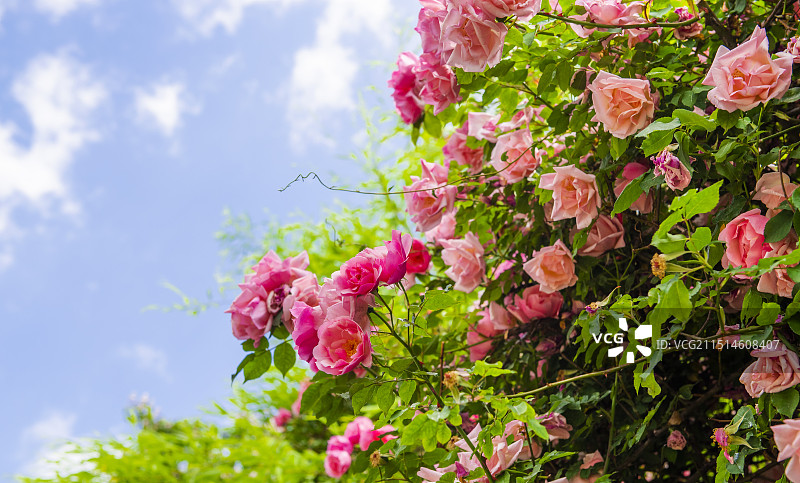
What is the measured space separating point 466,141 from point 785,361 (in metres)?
0.66

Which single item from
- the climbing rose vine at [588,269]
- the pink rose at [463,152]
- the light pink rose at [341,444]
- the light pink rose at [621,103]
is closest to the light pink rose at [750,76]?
the climbing rose vine at [588,269]

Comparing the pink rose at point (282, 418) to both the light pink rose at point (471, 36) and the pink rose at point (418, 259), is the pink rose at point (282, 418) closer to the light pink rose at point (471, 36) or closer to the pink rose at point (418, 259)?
the pink rose at point (418, 259)

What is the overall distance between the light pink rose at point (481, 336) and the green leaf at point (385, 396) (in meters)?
0.44

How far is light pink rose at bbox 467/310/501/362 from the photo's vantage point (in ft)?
4.00

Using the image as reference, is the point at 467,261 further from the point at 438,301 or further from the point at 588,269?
the point at 438,301

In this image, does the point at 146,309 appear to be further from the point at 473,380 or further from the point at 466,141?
the point at 473,380

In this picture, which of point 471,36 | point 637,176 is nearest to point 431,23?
point 471,36

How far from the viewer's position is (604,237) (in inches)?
38.1

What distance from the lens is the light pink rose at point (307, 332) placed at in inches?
32.0

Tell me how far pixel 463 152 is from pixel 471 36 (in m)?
0.42

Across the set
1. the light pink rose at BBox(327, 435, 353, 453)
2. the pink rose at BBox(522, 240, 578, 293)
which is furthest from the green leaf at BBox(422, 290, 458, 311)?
the light pink rose at BBox(327, 435, 353, 453)

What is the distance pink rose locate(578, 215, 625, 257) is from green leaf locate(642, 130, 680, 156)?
25cm

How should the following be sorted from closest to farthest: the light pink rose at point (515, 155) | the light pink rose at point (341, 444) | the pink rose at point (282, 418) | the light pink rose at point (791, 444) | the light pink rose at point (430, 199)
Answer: the light pink rose at point (791, 444)
the light pink rose at point (515, 155)
the light pink rose at point (430, 199)
the light pink rose at point (341, 444)
the pink rose at point (282, 418)

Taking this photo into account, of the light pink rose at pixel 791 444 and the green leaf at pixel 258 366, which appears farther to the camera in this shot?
the green leaf at pixel 258 366
